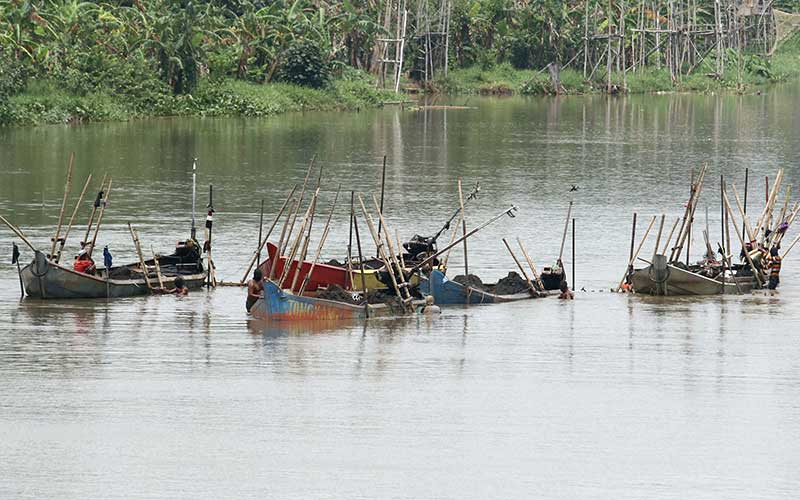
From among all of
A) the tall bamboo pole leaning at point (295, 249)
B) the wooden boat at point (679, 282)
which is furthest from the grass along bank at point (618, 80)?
the tall bamboo pole leaning at point (295, 249)

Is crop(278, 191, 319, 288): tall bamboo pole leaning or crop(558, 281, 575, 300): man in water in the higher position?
crop(278, 191, 319, 288): tall bamboo pole leaning

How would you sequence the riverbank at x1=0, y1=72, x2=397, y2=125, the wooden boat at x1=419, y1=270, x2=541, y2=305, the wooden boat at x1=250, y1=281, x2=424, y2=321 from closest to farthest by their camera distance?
1. the wooden boat at x1=250, y1=281, x2=424, y2=321
2. the wooden boat at x1=419, y1=270, x2=541, y2=305
3. the riverbank at x1=0, y1=72, x2=397, y2=125

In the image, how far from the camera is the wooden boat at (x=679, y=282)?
24047mm

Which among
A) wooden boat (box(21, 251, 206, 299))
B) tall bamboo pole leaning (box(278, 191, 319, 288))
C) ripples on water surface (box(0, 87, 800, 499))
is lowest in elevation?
ripples on water surface (box(0, 87, 800, 499))

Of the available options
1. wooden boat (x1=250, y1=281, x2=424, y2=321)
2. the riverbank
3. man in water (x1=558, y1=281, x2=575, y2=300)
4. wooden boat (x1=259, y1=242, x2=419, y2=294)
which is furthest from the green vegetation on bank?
wooden boat (x1=250, y1=281, x2=424, y2=321)

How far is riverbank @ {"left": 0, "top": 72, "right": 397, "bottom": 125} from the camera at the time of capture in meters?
50.9

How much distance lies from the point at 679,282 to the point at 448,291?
145 inches

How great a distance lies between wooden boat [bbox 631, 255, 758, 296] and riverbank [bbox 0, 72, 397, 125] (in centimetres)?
2992

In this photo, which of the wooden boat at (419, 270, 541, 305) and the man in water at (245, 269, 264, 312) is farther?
the wooden boat at (419, 270, 541, 305)

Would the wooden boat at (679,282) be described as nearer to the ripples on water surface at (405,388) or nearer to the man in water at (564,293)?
the ripples on water surface at (405,388)

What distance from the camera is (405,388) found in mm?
18141

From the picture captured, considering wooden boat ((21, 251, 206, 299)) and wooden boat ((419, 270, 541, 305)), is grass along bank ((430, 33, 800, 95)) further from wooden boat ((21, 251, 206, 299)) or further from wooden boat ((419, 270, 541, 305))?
wooden boat ((419, 270, 541, 305))

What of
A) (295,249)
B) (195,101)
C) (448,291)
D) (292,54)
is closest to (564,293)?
(448,291)

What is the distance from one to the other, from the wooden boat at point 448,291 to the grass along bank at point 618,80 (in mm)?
52667
